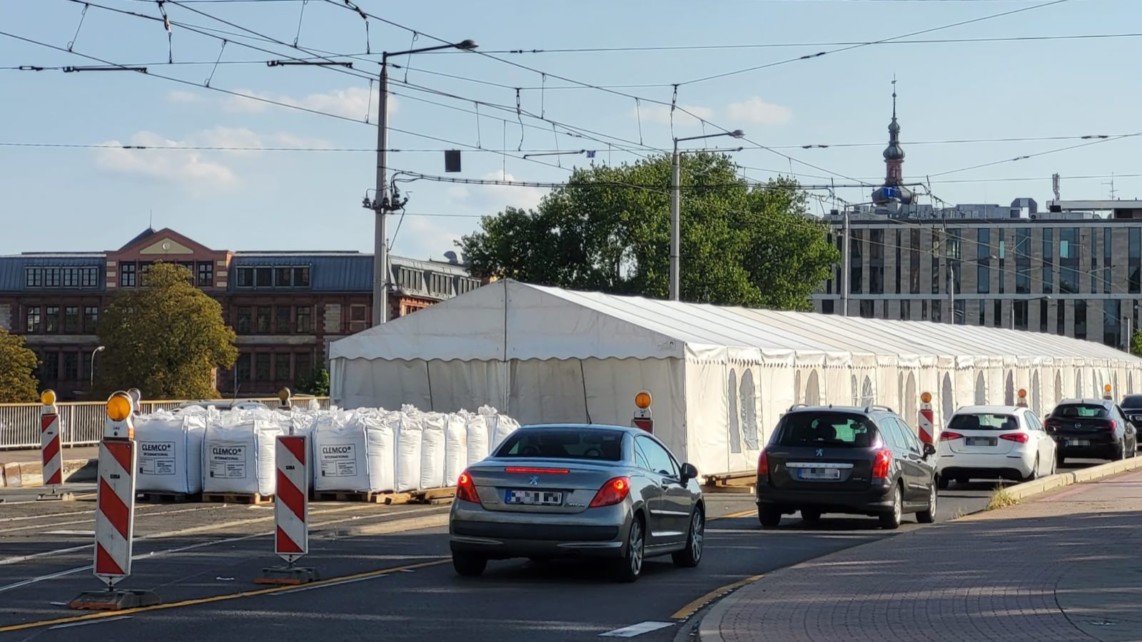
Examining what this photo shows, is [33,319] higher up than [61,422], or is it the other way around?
[33,319]

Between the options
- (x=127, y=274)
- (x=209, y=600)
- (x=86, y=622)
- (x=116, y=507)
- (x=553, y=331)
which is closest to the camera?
(x=86, y=622)

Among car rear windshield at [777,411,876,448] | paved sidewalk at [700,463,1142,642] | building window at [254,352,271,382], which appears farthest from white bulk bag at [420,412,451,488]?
building window at [254,352,271,382]

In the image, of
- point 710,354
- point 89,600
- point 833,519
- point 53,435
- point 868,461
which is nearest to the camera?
point 89,600

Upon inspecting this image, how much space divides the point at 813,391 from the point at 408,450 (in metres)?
12.5

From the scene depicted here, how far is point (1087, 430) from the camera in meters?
38.8

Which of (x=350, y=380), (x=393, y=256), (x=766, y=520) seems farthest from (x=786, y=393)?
(x=393, y=256)

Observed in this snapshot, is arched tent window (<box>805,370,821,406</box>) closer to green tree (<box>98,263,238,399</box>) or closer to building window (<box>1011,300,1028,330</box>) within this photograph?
green tree (<box>98,263,238,399</box>)

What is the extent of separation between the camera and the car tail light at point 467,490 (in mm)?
14859

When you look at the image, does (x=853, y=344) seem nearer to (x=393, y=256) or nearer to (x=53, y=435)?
(x=53, y=435)

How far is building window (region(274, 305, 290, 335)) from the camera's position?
12631cm

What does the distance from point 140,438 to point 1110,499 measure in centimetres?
1458

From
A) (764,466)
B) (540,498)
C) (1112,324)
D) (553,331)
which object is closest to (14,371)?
(553,331)

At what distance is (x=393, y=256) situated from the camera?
128625mm

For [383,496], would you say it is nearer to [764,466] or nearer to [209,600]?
[764,466]
